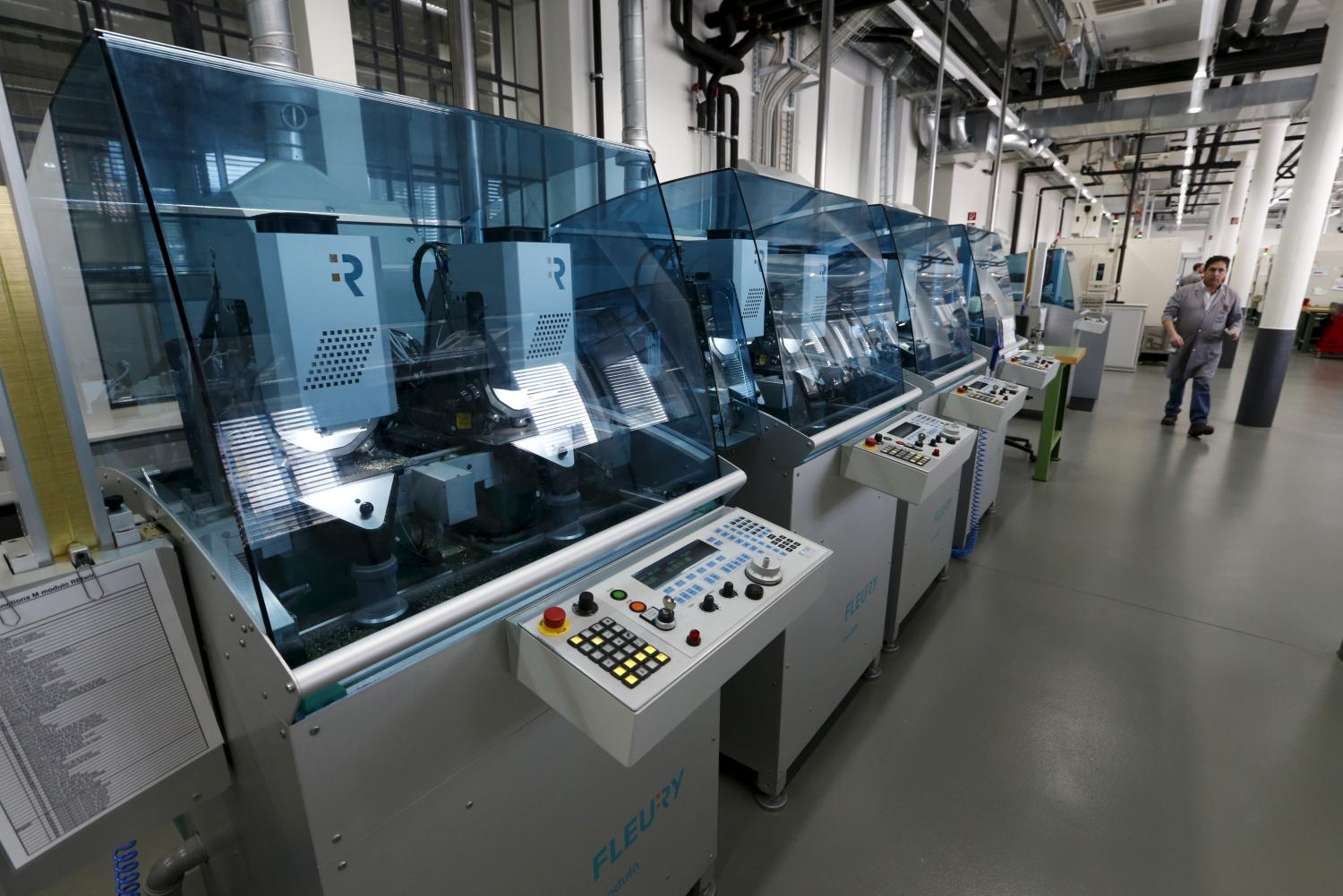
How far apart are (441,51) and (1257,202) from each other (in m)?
10.3

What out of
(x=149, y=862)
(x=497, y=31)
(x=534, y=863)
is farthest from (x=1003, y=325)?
(x=149, y=862)

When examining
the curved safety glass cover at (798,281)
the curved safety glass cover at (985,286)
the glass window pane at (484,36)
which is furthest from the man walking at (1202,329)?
the glass window pane at (484,36)

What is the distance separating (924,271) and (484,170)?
242 cm

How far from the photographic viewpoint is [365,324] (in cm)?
98

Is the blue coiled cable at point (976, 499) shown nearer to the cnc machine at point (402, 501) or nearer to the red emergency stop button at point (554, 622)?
the cnc machine at point (402, 501)

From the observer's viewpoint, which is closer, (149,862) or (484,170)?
(484,170)

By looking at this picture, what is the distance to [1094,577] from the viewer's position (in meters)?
3.06

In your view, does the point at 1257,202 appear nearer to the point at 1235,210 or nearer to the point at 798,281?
the point at 1235,210

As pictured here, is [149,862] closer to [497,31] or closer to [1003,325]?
[497,31]

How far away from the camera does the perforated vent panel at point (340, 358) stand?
937 mm

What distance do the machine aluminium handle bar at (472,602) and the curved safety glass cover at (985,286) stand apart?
3031 millimetres

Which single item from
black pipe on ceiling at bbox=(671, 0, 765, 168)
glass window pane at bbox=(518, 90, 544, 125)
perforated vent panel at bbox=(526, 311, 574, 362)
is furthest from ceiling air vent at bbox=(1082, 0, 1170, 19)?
perforated vent panel at bbox=(526, 311, 574, 362)

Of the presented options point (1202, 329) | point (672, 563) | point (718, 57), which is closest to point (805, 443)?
point (672, 563)

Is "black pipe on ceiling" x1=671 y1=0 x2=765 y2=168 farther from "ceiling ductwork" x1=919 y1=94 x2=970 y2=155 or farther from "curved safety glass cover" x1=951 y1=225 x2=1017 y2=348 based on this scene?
"ceiling ductwork" x1=919 y1=94 x2=970 y2=155
